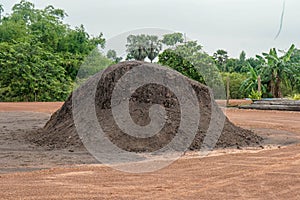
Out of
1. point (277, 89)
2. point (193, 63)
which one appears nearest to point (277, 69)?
point (277, 89)

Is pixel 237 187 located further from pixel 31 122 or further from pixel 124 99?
pixel 31 122

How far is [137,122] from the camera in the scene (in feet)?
23.5

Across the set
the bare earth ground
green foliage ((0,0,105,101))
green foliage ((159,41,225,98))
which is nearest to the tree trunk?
green foliage ((159,41,225,98))

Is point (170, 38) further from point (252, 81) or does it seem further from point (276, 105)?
point (252, 81)

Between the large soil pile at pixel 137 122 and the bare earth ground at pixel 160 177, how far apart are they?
0.71m

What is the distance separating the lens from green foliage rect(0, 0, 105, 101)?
26.0 metres

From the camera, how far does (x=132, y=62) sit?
A: 27.8ft

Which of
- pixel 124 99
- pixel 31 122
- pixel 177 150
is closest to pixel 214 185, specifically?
pixel 177 150

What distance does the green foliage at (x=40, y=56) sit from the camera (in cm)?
2605

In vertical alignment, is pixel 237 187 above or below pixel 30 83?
below

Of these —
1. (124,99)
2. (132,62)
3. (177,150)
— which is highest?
(132,62)

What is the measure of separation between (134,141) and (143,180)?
2.39m

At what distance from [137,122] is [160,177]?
2.68 metres

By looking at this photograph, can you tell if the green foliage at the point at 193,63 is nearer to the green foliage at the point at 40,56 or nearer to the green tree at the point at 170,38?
the green tree at the point at 170,38
